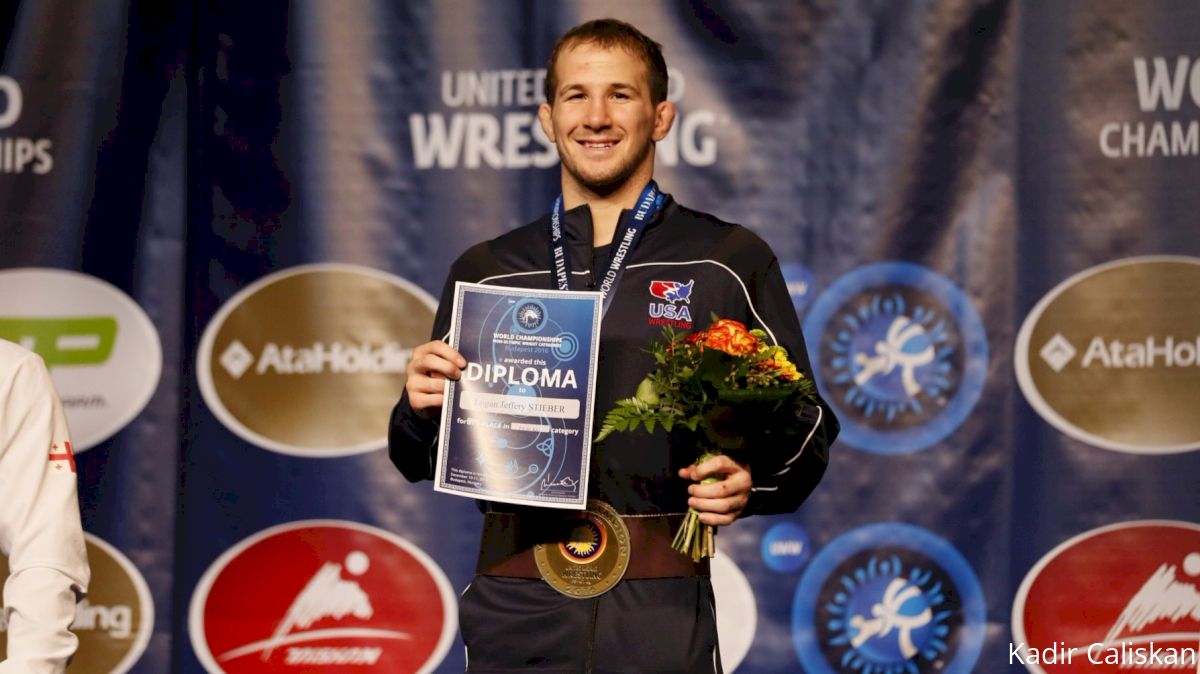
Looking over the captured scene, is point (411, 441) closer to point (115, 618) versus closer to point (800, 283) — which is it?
point (800, 283)

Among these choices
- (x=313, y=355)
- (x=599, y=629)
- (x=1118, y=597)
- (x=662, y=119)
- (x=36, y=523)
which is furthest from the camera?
(x=313, y=355)

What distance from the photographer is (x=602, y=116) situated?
243cm

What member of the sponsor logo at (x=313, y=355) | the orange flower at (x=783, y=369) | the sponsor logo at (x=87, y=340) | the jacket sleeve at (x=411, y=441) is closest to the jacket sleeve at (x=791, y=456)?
the orange flower at (x=783, y=369)

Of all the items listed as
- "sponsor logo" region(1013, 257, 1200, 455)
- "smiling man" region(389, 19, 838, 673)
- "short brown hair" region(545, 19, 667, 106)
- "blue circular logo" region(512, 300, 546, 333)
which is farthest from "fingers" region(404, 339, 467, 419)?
"sponsor logo" region(1013, 257, 1200, 455)

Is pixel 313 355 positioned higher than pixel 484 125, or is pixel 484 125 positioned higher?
pixel 484 125

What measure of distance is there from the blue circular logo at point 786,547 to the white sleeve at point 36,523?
202 centimetres

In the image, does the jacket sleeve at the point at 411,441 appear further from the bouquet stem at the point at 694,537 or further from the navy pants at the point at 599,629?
the bouquet stem at the point at 694,537

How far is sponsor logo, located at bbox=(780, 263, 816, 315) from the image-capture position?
368cm

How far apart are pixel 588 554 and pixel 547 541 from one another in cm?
8

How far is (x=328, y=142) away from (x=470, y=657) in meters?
1.85

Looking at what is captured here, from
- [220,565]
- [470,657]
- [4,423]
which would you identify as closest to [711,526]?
[470,657]

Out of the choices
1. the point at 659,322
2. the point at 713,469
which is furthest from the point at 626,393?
the point at 713,469

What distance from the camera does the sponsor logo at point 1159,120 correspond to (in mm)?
3664
